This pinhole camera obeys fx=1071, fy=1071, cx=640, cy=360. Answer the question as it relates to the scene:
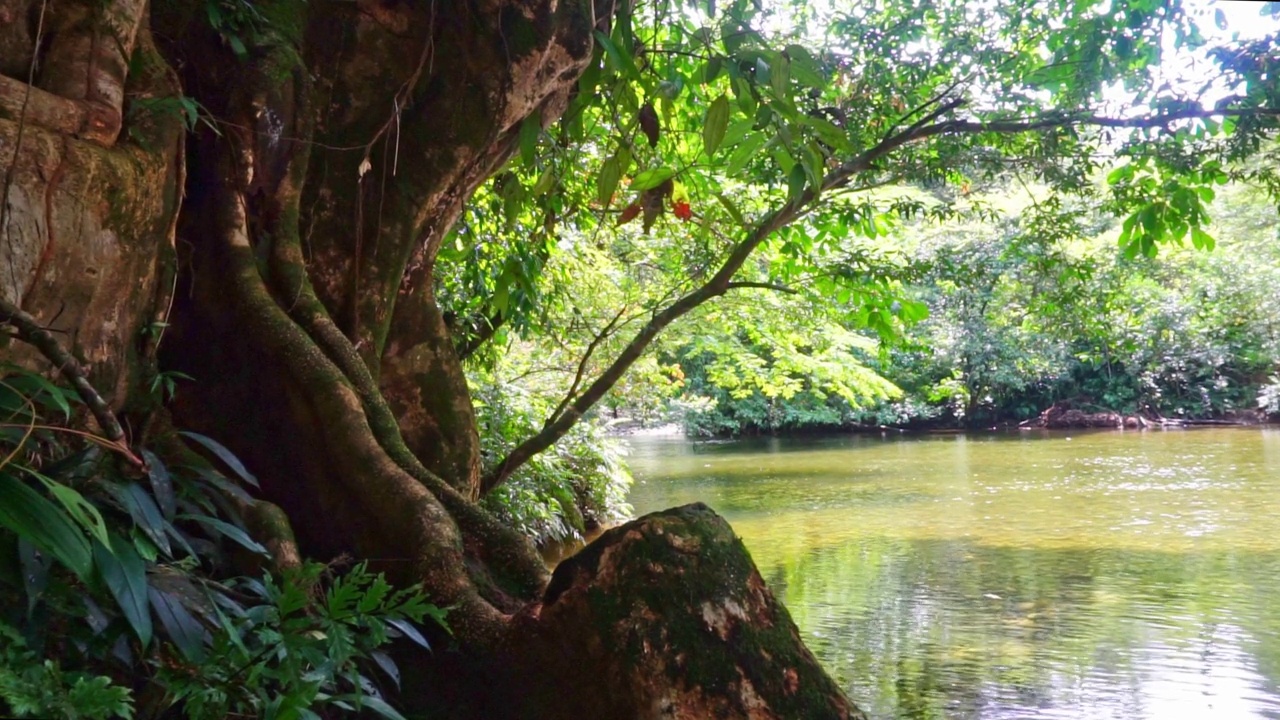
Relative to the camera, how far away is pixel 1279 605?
6949 millimetres

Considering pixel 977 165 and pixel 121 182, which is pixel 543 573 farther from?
pixel 977 165

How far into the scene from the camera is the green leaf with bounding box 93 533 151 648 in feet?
5.13

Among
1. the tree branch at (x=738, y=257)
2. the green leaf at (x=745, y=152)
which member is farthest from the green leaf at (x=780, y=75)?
the tree branch at (x=738, y=257)

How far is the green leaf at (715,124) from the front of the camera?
2242 millimetres

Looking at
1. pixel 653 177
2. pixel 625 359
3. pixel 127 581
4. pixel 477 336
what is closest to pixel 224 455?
pixel 127 581

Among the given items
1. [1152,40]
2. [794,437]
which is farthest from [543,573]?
[794,437]

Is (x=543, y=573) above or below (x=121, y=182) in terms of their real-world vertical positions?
below

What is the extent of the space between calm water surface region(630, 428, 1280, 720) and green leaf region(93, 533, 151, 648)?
3950 millimetres

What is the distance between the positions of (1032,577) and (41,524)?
7.83 meters

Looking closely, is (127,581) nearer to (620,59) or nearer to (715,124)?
(715,124)

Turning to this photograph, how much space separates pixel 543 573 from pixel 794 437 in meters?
25.8

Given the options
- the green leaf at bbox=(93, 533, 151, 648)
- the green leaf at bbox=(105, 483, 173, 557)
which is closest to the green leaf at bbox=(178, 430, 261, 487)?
the green leaf at bbox=(105, 483, 173, 557)

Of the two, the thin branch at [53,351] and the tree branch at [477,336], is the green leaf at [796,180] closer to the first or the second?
A: the thin branch at [53,351]

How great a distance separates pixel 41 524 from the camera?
142 cm
